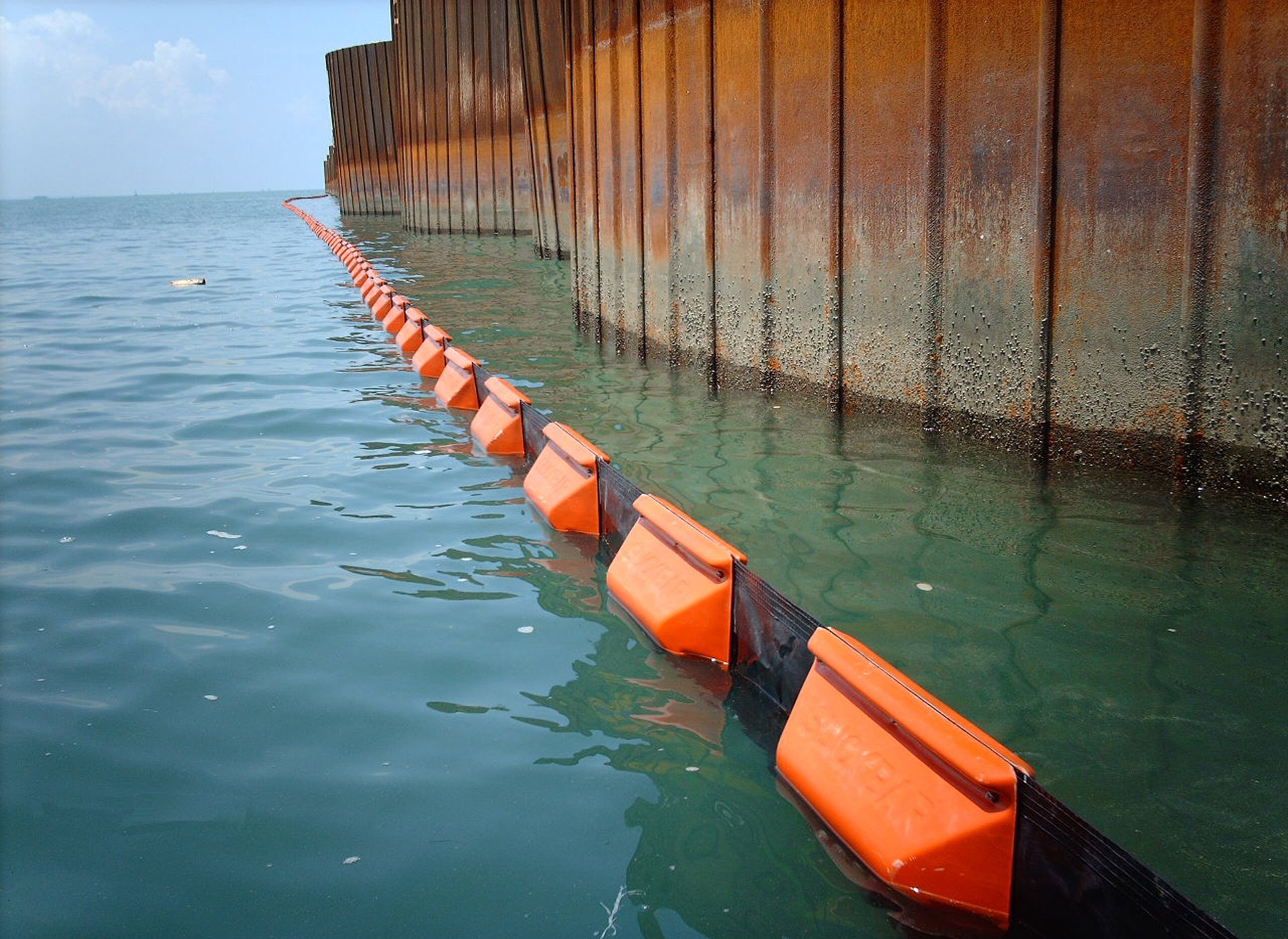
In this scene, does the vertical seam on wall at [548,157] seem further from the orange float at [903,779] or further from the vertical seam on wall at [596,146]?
the orange float at [903,779]

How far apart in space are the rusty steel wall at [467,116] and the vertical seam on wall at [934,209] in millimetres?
16850

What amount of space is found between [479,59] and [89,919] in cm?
2538

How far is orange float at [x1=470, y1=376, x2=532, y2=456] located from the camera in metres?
7.46

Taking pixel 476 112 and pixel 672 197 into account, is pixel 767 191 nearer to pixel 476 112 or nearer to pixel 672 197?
pixel 672 197

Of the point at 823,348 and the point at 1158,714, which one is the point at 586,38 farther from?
the point at 1158,714

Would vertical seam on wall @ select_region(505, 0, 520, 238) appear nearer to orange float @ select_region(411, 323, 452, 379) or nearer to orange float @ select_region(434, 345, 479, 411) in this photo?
orange float @ select_region(411, 323, 452, 379)

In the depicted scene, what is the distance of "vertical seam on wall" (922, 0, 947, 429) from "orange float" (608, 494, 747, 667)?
8.19ft

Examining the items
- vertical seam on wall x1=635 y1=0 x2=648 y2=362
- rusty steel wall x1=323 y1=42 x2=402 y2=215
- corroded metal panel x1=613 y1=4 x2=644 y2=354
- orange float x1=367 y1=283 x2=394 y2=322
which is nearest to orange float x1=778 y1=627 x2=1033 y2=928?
vertical seam on wall x1=635 y1=0 x2=648 y2=362

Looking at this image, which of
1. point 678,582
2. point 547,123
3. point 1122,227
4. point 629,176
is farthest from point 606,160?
point 547,123

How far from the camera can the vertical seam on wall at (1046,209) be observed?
553cm

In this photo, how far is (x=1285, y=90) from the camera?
4680 mm

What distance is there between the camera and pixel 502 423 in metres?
7.56

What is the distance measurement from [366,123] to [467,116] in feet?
69.5

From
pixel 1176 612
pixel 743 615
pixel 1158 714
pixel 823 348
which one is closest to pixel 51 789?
pixel 743 615
